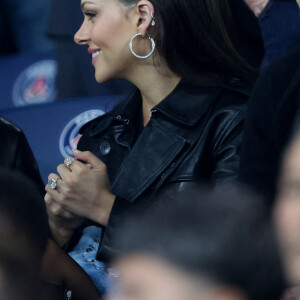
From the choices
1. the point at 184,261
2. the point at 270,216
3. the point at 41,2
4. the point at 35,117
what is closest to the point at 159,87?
the point at 35,117

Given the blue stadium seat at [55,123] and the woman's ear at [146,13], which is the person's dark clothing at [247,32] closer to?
the woman's ear at [146,13]

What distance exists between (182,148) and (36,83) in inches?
57.9

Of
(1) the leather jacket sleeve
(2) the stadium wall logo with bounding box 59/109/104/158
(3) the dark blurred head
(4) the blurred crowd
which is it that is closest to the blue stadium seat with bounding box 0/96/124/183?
(2) the stadium wall logo with bounding box 59/109/104/158

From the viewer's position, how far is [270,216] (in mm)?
952

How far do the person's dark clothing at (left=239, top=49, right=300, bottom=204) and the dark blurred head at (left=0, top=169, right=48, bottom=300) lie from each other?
1.29 feet

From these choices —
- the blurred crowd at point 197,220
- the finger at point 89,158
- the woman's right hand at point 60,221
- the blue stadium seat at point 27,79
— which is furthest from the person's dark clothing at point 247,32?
the blue stadium seat at point 27,79

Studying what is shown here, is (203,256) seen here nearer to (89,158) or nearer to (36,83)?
(89,158)

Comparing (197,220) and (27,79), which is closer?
(197,220)

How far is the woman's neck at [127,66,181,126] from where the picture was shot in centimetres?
171

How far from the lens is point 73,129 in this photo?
81.2 inches

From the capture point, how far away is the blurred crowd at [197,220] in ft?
2.77

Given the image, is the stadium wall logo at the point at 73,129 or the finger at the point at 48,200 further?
the stadium wall logo at the point at 73,129

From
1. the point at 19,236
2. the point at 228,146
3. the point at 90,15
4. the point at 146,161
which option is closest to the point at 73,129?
the point at 90,15

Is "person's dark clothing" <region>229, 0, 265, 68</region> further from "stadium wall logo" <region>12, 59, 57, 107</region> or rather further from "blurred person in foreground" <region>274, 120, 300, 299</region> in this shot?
"stadium wall logo" <region>12, 59, 57, 107</region>
